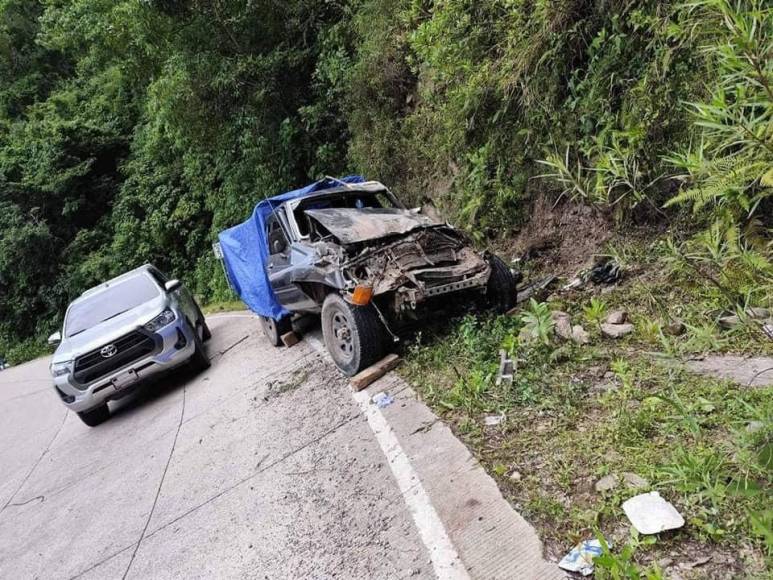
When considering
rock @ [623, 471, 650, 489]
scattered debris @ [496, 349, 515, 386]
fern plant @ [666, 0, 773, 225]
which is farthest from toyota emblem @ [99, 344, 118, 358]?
fern plant @ [666, 0, 773, 225]

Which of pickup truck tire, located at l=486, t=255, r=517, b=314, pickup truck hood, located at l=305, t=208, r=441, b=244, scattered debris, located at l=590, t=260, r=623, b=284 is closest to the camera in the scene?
scattered debris, located at l=590, t=260, r=623, b=284

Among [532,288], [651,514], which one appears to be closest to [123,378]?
[532,288]

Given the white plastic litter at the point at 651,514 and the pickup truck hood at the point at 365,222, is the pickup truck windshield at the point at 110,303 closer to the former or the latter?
the pickup truck hood at the point at 365,222

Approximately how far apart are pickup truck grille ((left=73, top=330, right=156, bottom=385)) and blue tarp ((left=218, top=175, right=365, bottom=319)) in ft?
5.55

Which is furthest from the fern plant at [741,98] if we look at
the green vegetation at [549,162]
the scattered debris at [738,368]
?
the scattered debris at [738,368]

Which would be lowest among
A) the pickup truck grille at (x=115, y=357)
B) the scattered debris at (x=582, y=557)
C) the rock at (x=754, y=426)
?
the scattered debris at (x=582, y=557)

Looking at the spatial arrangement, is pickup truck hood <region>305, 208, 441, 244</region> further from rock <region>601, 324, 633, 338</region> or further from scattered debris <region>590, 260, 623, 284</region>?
rock <region>601, 324, 633, 338</region>

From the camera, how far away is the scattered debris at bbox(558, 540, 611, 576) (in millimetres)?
2102

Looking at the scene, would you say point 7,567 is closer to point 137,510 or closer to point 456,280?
point 137,510

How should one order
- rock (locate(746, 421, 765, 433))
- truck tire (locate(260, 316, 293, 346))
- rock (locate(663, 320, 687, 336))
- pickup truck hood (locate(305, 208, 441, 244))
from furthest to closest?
1. truck tire (locate(260, 316, 293, 346))
2. pickup truck hood (locate(305, 208, 441, 244))
3. rock (locate(663, 320, 687, 336))
4. rock (locate(746, 421, 765, 433))

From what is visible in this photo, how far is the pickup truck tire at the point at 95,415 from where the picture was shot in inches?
273

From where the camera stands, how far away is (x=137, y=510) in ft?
13.9

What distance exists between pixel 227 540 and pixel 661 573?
2.63 m

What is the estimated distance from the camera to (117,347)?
6539 millimetres
